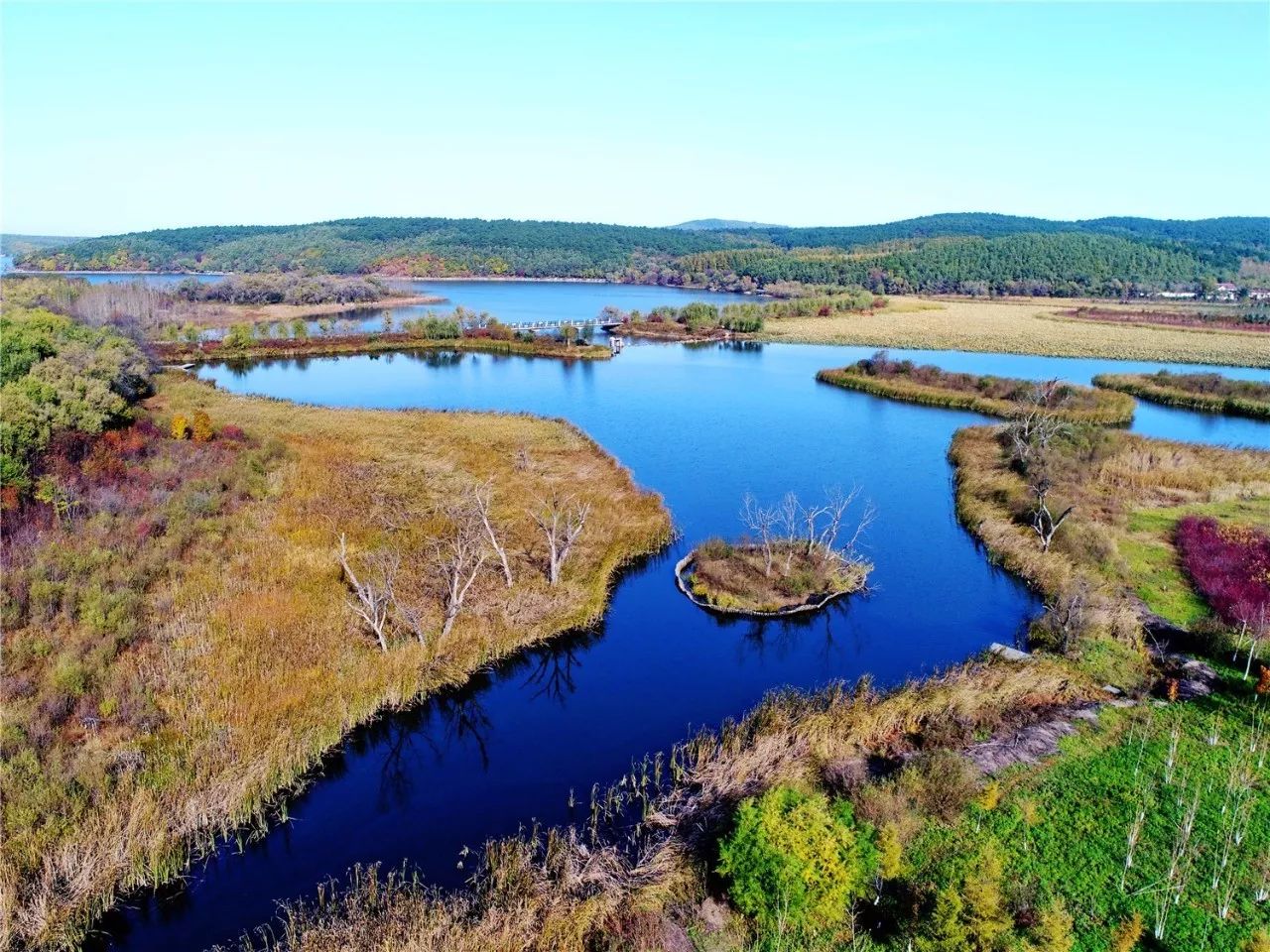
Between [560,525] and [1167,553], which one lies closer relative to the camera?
[1167,553]

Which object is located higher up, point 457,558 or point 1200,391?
point 1200,391

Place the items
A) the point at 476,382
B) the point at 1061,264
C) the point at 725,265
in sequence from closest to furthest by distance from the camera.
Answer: the point at 476,382 < the point at 1061,264 < the point at 725,265

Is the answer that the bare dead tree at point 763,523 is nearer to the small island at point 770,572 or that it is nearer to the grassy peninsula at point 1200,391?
the small island at point 770,572

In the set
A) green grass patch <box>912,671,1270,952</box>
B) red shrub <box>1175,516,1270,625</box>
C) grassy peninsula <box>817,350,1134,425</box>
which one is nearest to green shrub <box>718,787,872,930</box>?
green grass patch <box>912,671,1270,952</box>

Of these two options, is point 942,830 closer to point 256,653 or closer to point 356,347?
point 256,653

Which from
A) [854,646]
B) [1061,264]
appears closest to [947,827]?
[854,646]

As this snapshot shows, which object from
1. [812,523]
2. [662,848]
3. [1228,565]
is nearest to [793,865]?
[662,848]

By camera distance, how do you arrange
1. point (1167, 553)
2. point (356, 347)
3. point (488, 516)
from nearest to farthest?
1. point (1167, 553)
2. point (488, 516)
3. point (356, 347)

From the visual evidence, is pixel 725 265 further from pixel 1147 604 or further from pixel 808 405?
pixel 1147 604
